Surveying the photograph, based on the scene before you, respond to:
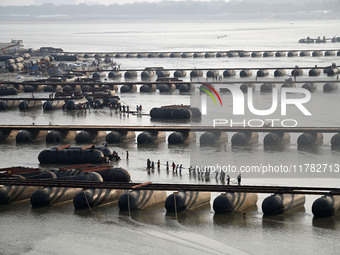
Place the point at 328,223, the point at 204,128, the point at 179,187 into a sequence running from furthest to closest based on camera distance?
the point at 204,128 < the point at 179,187 < the point at 328,223

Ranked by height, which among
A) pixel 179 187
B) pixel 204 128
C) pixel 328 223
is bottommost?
pixel 328 223

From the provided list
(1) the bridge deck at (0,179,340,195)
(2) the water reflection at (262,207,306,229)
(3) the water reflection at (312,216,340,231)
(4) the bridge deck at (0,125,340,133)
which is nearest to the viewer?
(3) the water reflection at (312,216,340,231)

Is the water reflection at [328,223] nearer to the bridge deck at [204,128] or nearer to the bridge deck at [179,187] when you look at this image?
the bridge deck at [179,187]

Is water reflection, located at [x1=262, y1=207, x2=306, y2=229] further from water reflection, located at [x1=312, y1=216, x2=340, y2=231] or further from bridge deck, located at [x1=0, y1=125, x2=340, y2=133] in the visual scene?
bridge deck, located at [x1=0, y1=125, x2=340, y2=133]

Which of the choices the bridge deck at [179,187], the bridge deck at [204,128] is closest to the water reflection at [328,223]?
the bridge deck at [179,187]

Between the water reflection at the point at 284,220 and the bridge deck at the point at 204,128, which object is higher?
the bridge deck at the point at 204,128

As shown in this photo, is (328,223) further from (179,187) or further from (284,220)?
(179,187)

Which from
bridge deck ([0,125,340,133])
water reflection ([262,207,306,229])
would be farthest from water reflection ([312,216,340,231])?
bridge deck ([0,125,340,133])

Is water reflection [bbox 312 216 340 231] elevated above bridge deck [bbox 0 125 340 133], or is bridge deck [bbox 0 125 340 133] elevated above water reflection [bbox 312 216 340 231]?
bridge deck [bbox 0 125 340 133]

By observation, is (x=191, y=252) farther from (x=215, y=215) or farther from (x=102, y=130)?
(x=102, y=130)

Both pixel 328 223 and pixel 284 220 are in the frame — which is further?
pixel 284 220

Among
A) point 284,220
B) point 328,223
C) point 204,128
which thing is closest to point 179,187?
point 284,220

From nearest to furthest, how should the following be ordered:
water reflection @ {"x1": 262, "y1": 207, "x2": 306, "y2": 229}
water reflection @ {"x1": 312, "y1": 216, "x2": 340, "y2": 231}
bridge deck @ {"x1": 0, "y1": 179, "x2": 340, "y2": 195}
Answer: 1. water reflection @ {"x1": 312, "y1": 216, "x2": 340, "y2": 231}
2. water reflection @ {"x1": 262, "y1": 207, "x2": 306, "y2": 229}
3. bridge deck @ {"x1": 0, "y1": 179, "x2": 340, "y2": 195}

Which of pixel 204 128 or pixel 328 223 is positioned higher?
pixel 204 128
